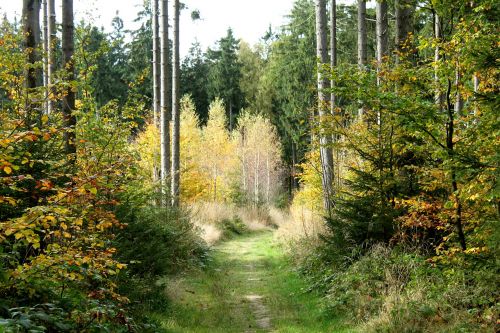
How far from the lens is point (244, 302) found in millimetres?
9047

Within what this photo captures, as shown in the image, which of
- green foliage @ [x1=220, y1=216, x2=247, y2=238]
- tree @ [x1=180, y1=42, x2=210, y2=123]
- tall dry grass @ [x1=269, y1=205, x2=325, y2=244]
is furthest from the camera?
tree @ [x1=180, y1=42, x2=210, y2=123]

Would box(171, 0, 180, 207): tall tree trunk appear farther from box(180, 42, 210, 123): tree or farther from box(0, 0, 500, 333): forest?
box(180, 42, 210, 123): tree

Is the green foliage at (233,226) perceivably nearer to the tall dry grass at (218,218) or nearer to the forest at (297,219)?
the tall dry grass at (218,218)

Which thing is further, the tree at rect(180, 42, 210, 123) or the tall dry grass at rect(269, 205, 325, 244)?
the tree at rect(180, 42, 210, 123)

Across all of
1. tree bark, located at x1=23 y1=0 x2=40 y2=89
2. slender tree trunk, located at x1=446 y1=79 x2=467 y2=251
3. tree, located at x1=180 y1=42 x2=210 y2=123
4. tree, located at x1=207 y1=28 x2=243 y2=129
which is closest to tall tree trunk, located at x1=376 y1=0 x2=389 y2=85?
slender tree trunk, located at x1=446 y1=79 x2=467 y2=251

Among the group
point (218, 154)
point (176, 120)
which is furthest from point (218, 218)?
point (218, 154)

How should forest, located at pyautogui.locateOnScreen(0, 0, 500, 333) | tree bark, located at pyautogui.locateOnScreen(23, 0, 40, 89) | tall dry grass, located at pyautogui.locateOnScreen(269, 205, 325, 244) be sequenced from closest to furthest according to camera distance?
forest, located at pyautogui.locateOnScreen(0, 0, 500, 333) < tree bark, located at pyautogui.locateOnScreen(23, 0, 40, 89) < tall dry grass, located at pyautogui.locateOnScreen(269, 205, 325, 244)

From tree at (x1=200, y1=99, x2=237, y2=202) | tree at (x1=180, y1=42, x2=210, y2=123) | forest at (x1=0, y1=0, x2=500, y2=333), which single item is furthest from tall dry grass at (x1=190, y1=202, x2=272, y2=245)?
tree at (x1=180, y1=42, x2=210, y2=123)

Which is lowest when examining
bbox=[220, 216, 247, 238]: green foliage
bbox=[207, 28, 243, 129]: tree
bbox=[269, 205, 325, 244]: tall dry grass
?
bbox=[220, 216, 247, 238]: green foliage

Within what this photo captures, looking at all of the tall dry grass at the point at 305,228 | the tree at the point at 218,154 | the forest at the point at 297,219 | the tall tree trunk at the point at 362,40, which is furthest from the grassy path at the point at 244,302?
the tree at the point at 218,154

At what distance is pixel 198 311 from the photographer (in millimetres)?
8195

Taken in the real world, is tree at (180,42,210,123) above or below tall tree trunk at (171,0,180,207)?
above

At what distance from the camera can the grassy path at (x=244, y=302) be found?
7.34 metres

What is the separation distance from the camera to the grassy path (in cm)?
734
